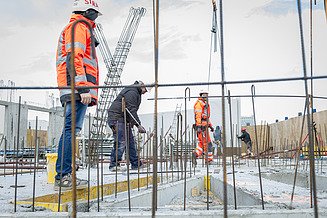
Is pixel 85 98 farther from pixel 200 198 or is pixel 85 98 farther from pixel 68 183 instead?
pixel 200 198

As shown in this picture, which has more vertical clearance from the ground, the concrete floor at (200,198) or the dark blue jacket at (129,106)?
the dark blue jacket at (129,106)

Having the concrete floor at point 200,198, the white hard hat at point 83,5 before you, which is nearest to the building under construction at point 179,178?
the concrete floor at point 200,198

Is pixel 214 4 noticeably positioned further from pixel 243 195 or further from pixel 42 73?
pixel 42 73

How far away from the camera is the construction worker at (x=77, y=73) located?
2.67 meters

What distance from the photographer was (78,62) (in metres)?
2.68

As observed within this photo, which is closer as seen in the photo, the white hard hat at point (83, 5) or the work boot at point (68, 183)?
the work boot at point (68, 183)

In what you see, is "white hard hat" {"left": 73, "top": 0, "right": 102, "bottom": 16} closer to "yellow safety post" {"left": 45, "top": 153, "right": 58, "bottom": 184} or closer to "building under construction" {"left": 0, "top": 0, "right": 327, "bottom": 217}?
"building under construction" {"left": 0, "top": 0, "right": 327, "bottom": 217}

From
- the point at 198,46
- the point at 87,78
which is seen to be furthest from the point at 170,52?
the point at 87,78

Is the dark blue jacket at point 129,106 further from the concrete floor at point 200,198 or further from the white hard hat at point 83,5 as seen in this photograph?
the white hard hat at point 83,5

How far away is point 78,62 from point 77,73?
0.09m

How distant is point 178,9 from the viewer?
35.2 feet

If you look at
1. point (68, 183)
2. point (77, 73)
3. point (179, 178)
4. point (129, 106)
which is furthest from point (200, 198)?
point (77, 73)

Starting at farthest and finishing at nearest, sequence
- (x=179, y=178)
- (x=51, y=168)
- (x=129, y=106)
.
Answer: (x=129, y=106) < (x=179, y=178) < (x=51, y=168)

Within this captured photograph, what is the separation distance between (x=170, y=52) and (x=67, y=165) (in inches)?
401
